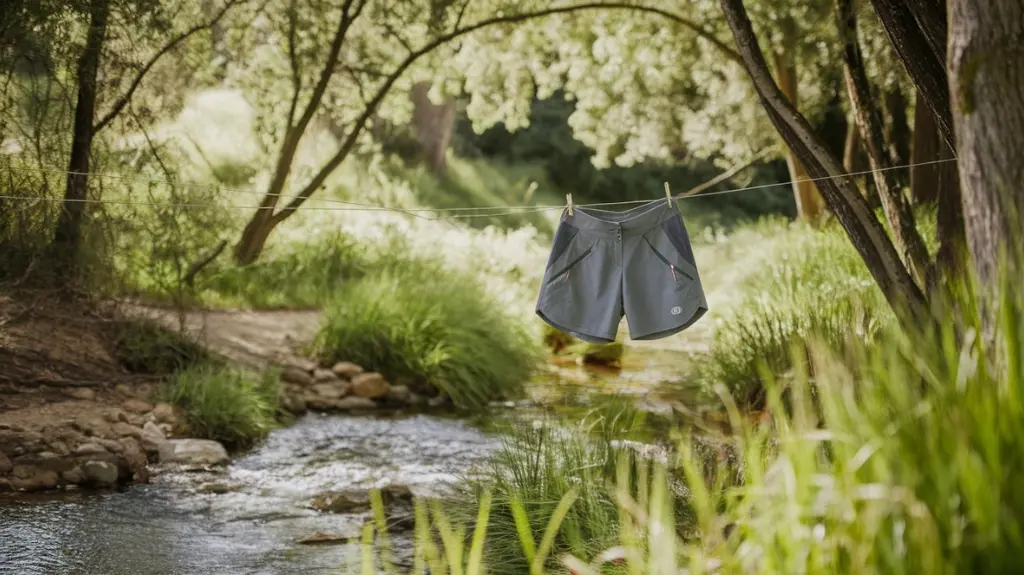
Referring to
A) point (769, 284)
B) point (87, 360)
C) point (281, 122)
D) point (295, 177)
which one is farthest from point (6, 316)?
point (769, 284)

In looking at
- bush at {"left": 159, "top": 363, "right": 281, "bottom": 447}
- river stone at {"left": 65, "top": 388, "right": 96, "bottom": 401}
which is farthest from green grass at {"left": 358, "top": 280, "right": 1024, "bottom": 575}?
river stone at {"left": 65, "top": 388, "right": 96, "bottom": 401}

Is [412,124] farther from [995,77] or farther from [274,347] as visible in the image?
[995,77]

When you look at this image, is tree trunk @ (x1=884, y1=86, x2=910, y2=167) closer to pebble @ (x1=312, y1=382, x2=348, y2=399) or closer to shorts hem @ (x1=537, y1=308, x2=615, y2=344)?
pebble @ (x1=312, y1=382, x2=348, y2=399)

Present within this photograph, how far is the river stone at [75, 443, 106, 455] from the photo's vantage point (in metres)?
5.55

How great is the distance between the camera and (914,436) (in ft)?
6.75

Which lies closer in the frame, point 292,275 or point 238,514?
point 238,514

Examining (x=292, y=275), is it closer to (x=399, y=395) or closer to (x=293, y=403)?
(x=399, y=395)

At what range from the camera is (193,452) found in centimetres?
602

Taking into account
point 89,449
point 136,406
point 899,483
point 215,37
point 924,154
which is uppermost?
point 215,37

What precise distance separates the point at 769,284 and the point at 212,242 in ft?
15.6

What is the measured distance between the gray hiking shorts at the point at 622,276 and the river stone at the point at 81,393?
3231 mm

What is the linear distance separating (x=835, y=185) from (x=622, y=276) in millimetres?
1161

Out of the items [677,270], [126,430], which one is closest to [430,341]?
[126,430]

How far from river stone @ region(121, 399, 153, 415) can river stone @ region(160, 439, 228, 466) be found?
1.50ft
